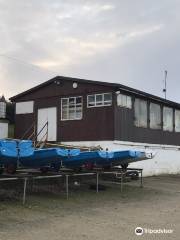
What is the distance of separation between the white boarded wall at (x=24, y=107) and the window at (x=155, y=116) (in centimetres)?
815

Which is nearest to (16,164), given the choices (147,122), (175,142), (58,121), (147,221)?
(147,221)

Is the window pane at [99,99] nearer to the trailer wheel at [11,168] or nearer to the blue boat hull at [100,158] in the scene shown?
the blue boat hull at [100,158]

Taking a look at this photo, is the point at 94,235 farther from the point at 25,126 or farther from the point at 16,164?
the point at 25,126

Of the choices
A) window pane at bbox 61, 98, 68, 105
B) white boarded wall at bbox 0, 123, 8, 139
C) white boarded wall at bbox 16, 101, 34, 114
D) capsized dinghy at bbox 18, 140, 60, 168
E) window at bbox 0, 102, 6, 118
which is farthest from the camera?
window at bbox 0, 102, 6, 118

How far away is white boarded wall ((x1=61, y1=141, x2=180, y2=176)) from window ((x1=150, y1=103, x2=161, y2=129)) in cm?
139

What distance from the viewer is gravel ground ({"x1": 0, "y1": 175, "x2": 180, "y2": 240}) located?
34.3ft

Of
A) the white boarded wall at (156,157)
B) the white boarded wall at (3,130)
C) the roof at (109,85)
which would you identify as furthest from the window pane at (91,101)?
the white boarded wall at (3,130)

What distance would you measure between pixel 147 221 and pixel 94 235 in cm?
264

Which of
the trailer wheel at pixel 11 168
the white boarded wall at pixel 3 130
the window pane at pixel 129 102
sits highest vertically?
the window pane at pixel 129 102

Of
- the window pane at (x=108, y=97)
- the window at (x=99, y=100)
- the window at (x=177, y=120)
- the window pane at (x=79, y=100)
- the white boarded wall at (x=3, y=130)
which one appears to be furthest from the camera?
the window at (x=177, y=120)

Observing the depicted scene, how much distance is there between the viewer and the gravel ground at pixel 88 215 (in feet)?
34.3

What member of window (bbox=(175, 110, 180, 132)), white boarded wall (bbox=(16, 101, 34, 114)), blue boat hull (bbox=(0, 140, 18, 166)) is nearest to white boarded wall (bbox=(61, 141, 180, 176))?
window (bbox=(175, 110, 180, 132))

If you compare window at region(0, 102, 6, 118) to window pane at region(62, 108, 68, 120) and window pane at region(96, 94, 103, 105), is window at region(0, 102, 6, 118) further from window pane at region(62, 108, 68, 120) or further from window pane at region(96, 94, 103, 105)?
window pane at region(96, 94, 103, 105)

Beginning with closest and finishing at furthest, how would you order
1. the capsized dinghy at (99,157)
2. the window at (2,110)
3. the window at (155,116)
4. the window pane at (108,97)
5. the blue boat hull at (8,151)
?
the blue boat hull at (8,151) → the capsized dinghy at (99,157) → the window pane at (108,97) → the window at (155,116) → the window at (2,110)
